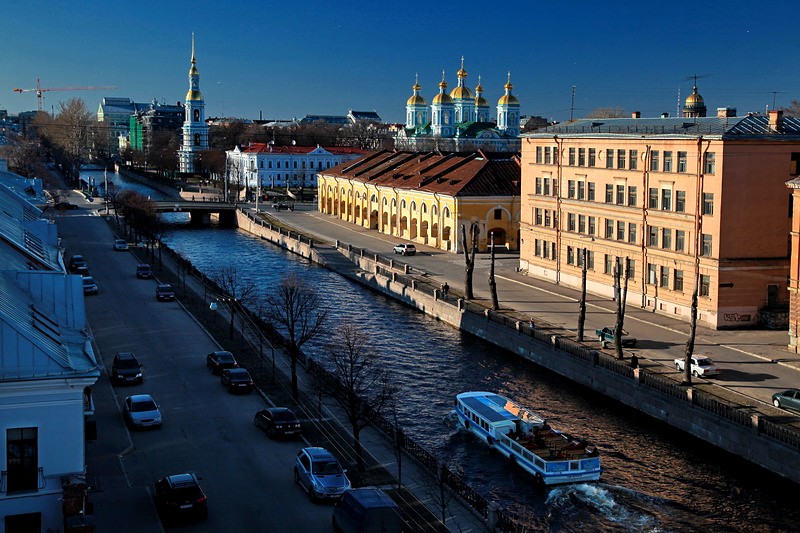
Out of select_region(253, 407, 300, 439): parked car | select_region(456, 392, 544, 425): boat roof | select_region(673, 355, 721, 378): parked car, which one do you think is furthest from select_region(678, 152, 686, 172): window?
select_region(253, 407, 300, 439): parked car

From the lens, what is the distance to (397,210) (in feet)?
227

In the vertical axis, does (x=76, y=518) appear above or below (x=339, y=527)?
above

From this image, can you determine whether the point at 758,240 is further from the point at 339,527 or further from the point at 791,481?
the point at 339,527

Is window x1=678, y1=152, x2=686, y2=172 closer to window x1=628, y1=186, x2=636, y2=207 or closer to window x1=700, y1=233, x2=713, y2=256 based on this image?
window x1=700, y1=233, x2=713, y2=256

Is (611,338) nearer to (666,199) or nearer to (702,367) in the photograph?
(702,367)

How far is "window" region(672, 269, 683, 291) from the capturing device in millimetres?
38469

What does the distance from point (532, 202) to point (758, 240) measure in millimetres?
15987

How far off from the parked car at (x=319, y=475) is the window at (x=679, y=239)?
2223 centimetres

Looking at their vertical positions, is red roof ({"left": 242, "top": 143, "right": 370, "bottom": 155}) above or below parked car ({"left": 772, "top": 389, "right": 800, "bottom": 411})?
above

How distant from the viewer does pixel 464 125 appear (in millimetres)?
140750

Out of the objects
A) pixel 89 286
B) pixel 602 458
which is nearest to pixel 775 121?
pixel 602 458

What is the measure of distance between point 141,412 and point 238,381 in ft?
13.3

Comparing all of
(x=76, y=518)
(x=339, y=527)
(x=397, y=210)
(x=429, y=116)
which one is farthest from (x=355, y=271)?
(x=429, y=116)

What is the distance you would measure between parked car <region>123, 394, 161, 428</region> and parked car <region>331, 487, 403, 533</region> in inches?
312
